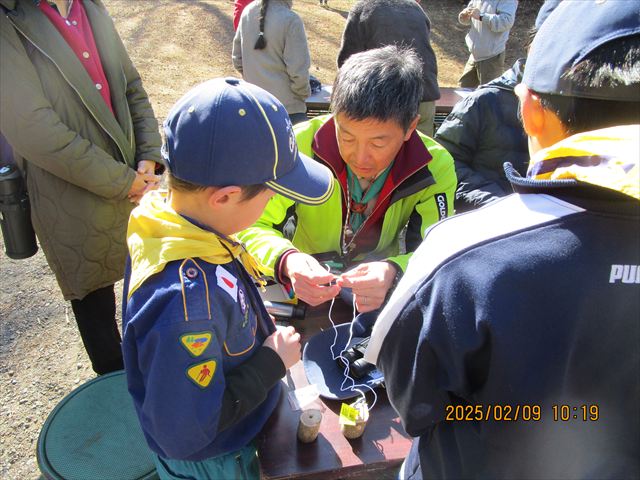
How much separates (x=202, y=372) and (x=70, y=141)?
1.48 meters

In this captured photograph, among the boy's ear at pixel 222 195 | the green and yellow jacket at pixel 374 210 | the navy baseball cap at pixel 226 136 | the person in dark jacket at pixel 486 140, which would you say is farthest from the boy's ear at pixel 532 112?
the person in dark jacket at pixel 486 140

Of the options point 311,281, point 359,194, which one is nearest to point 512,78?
point 359,194

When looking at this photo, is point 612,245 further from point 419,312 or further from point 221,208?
point 221,208

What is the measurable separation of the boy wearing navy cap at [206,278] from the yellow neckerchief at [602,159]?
2.29 feet

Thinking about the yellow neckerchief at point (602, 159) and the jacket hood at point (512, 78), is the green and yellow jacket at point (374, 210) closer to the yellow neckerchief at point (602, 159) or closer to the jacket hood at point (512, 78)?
the jacket hood at point (512, 78)

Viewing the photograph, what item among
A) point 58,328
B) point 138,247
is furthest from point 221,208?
point 58,328

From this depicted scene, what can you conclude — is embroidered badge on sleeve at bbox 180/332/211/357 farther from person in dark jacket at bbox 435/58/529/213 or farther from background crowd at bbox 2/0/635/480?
person in dark jacket at bbox 435/58/529/213

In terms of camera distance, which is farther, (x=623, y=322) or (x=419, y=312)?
(x=419, y=312)

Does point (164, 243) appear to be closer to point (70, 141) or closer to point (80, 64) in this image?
point (70, 141)

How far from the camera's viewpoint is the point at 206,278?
1.24m

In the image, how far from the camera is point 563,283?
2.81 feet

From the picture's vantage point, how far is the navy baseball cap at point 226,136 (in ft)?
Result: 3.94

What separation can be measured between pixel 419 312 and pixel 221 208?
0.63 meters

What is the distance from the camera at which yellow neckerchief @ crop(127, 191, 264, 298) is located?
1.21 metres
